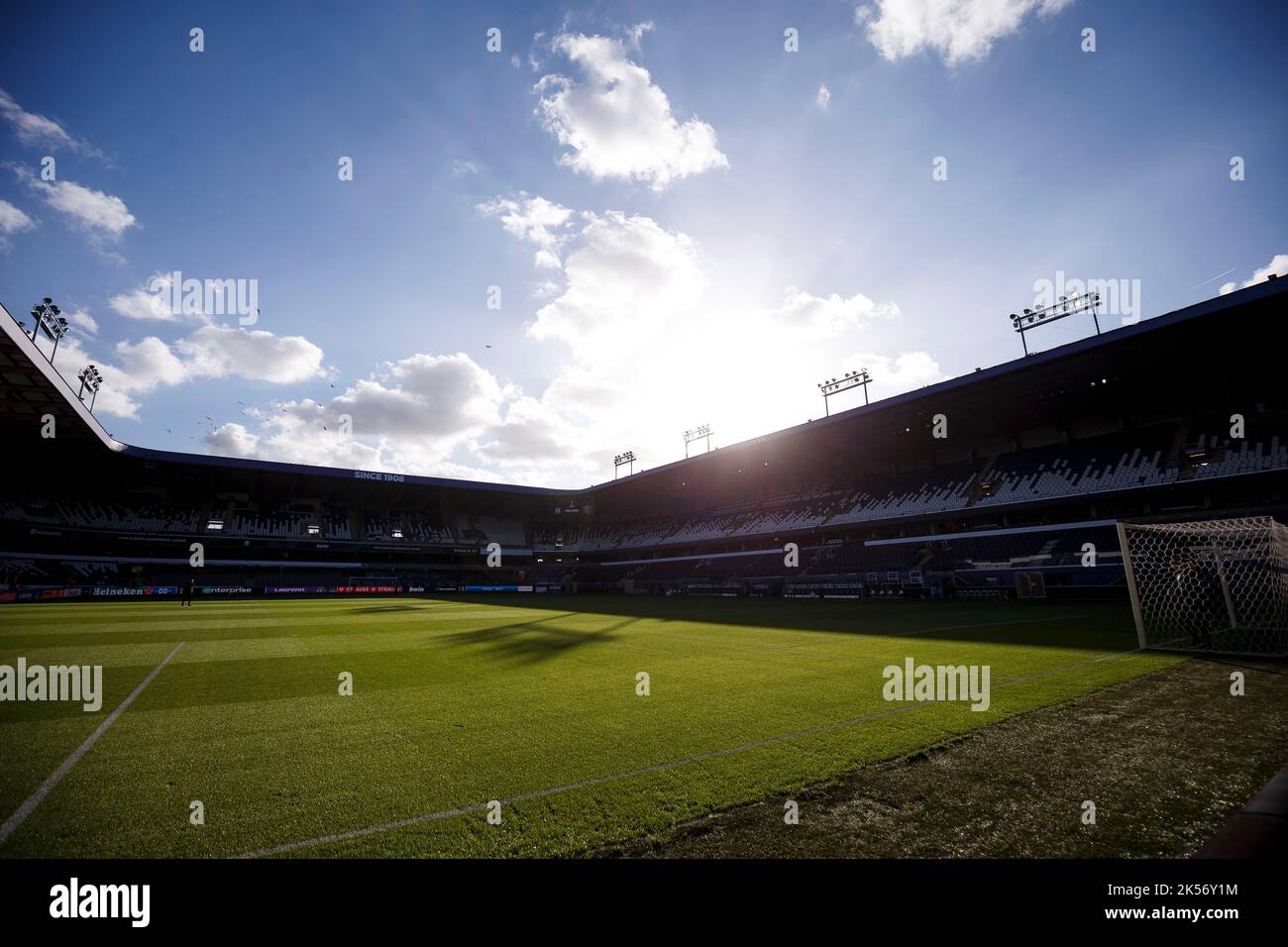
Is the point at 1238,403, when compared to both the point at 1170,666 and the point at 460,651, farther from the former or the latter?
the point at 460,651

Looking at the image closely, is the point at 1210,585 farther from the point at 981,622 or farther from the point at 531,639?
the point at 531,639

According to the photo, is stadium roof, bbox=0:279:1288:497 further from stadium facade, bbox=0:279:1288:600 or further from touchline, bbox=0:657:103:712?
touchline, bbox=0:657:103:712

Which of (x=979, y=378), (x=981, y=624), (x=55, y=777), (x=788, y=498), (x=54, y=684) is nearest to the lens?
(x=55, y=777)

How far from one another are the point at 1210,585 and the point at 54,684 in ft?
88.5

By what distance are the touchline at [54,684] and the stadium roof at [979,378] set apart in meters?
17.2

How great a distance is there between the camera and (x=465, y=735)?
18.9 feet

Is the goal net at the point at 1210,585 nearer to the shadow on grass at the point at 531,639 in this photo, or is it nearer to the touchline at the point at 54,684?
the shadow on grass at the point at 531,639

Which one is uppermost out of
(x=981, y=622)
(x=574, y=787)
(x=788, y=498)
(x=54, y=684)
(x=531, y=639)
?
(x=788, y=498)

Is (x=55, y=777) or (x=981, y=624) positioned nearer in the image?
(x=55, y=777)

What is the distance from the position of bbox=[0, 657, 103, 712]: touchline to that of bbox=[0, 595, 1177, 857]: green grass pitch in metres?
0.30

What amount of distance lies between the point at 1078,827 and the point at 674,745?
A: 3.13 m

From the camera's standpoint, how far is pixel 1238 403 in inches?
1104

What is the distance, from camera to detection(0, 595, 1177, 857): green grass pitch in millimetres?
3566

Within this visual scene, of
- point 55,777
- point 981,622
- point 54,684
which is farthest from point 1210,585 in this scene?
point 54,684
